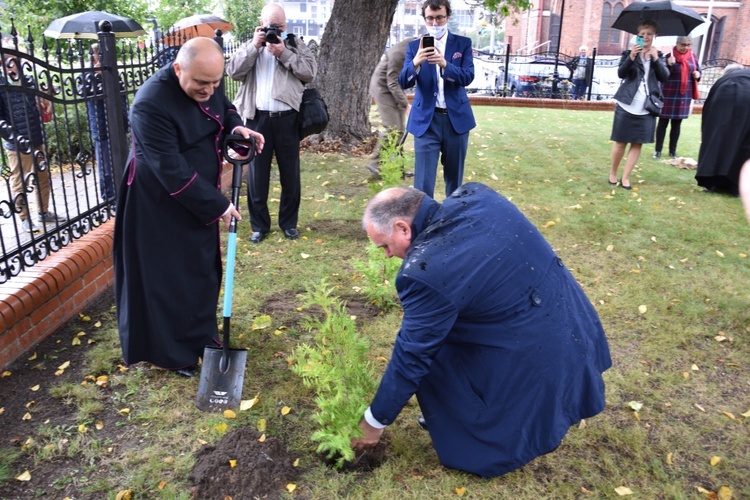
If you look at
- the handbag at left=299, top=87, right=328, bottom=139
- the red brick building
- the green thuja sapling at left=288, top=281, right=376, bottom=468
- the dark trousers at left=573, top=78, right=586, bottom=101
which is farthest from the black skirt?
the red brick building

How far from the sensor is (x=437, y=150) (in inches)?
200

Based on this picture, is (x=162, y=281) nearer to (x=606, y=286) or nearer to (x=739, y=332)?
(x=606, y=286)

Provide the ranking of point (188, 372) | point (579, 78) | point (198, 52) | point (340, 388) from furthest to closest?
point (579, 78)
point (188, 372)
point (198, 52)
point (340, 388)

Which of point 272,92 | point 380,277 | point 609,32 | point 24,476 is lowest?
point 24,476

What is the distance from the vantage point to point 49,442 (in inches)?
116

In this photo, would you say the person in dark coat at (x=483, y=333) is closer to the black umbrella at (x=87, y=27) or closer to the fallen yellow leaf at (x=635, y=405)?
the fallen yellow leaf at (x=635, y=405)

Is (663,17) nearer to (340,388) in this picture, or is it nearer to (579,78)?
(340,388)

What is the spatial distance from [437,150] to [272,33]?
5.69ft

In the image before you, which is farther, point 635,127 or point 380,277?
point 635,127

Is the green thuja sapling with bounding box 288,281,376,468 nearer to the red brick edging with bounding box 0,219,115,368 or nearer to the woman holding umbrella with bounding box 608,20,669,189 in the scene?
the red brick edging with bounding box 0,219,115,368

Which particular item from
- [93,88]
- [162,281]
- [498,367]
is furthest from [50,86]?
[498,367]

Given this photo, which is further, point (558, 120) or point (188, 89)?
point (558, 120)

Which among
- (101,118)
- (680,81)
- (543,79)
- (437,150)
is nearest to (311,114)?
(437,150)

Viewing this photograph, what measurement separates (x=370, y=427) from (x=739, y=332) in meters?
2.97
